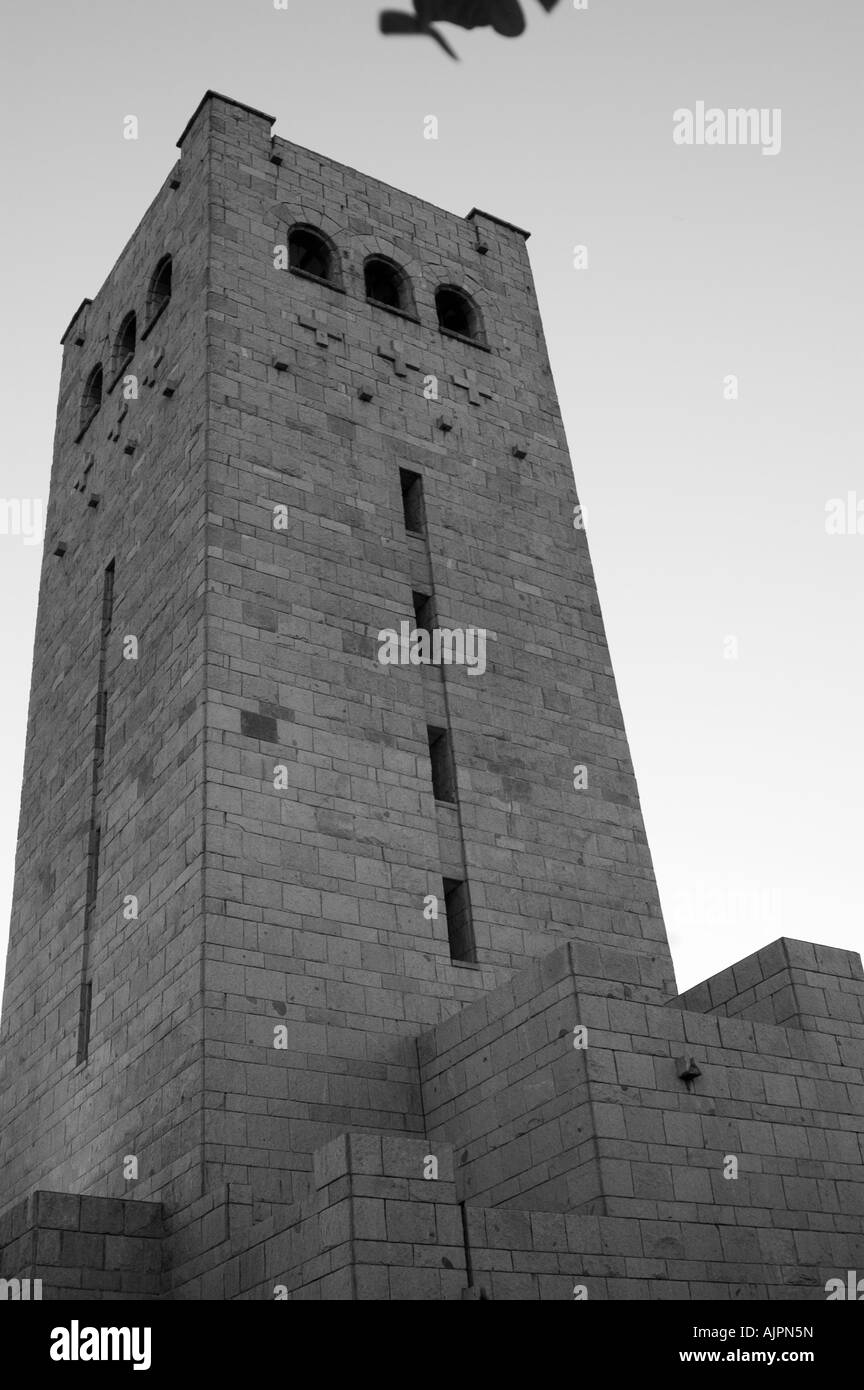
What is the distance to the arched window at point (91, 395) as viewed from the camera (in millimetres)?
28719

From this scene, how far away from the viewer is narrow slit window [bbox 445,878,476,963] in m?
19.7

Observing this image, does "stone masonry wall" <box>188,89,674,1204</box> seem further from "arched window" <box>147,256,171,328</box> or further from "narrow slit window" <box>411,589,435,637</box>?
"arched window" <box>147,256,171,328</box>

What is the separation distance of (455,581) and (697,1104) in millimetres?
10417

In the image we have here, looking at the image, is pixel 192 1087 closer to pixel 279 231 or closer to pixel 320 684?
pixel 320 684

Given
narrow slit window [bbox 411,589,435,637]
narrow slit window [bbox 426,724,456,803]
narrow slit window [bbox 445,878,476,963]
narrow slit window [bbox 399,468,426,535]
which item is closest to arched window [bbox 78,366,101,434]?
narrow slit window [bbox 399,468,426,535]

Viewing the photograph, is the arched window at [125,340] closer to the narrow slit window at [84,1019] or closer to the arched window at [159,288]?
the arched window at [159,288]

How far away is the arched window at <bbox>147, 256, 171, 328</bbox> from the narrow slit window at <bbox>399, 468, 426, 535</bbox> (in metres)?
6.22

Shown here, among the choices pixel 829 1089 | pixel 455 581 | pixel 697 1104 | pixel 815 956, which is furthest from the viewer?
pixel 455 581

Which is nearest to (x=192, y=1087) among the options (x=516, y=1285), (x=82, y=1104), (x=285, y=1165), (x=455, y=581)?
(x=285, y=1165)

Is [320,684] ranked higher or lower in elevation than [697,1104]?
higher

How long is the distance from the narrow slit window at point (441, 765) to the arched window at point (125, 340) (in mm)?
11226

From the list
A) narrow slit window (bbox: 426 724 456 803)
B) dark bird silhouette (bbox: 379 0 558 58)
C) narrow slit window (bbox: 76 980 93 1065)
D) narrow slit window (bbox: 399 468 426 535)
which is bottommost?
dark bird silhouette (bbox: 379 0 558 58)

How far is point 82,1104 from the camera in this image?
19234 mm

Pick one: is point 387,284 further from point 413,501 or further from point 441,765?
point 441,765
